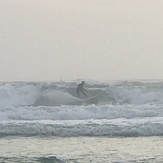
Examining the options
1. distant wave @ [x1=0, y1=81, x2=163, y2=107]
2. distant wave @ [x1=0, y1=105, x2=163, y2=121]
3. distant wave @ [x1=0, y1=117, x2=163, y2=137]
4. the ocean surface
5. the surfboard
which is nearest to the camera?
the ocean surface

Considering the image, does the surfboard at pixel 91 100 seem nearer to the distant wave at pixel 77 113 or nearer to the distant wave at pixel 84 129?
the distant wave at pixel 77 113

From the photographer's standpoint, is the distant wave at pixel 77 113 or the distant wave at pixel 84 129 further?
the distant wave at pixel 77 113

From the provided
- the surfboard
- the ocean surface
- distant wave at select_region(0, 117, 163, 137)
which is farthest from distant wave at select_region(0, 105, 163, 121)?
the surfboard

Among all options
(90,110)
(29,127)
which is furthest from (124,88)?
(29,127)

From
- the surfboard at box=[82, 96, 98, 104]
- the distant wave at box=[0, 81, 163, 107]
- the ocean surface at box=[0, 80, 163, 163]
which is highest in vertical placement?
the distant wave at box=[0, 81, 163, 107]

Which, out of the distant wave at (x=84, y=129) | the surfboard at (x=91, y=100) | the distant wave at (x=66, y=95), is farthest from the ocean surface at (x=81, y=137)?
the distant wave at (x=66, y=95)

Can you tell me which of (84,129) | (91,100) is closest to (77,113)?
(84,129)

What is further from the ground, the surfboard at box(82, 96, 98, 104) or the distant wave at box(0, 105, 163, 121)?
the surfboard at box(82, 96, 98, 104)

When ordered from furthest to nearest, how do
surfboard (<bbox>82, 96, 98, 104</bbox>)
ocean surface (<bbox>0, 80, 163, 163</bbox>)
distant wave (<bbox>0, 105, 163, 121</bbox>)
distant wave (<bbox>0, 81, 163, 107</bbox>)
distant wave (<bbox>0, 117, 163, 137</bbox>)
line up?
distant wave (<bbox>0, 81, 163, 107</bbox>)
surfboard (<bbox>82, 96, 98, 104</bbox>)
distant wave (<bbox>0, 105, 163, 121</bbox>)
distant wave (<bbox>0, 117, 163, 137</bbox>)
ocean surface (<bbox>0, 80, 163, 163</bbox>)

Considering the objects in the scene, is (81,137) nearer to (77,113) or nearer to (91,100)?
(77,113)

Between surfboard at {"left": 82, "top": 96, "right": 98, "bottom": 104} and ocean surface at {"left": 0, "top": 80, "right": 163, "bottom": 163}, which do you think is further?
surfboard at {"left": 82, "top": 96, "right": 98, "bottom": 104}

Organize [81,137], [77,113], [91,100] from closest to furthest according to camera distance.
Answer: [81,137], [77,113], [91,100]

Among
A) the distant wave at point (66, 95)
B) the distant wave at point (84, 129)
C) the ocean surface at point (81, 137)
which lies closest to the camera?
the ocean surface at point (81, 137)

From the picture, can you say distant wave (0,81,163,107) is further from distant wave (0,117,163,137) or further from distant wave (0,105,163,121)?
distant wave (0,117,163,137)
